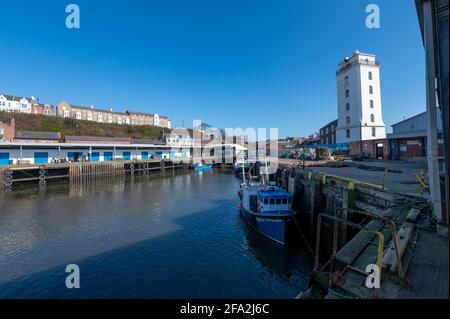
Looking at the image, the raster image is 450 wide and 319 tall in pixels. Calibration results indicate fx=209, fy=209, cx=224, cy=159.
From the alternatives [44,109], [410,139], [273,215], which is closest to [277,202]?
[273,215]

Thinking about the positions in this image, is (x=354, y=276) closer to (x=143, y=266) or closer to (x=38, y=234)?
(x=143, y=266)

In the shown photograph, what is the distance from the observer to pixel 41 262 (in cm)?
1152

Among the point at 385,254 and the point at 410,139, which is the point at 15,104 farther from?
the point at 410,139

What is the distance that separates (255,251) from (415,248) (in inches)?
351

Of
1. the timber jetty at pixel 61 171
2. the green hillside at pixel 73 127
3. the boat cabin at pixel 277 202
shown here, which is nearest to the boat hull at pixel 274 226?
the boat cabin at pixel 277 202

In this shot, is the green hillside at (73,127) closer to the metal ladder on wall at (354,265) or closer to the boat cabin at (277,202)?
the boat cabin at (277,202)

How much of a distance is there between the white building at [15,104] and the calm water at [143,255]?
9000 cm

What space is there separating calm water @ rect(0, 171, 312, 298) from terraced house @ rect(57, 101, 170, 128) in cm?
9215

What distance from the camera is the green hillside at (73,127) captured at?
238 ft

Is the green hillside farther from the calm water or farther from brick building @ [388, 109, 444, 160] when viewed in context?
brick building @ [388, 109, 444, 160]

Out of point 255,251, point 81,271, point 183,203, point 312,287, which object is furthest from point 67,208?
point 312,287

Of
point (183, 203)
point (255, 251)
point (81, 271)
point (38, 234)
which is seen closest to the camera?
point (81, 271)

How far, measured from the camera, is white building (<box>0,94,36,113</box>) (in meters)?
81.0

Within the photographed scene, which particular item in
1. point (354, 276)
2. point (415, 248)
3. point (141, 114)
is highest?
point (141, 114)
